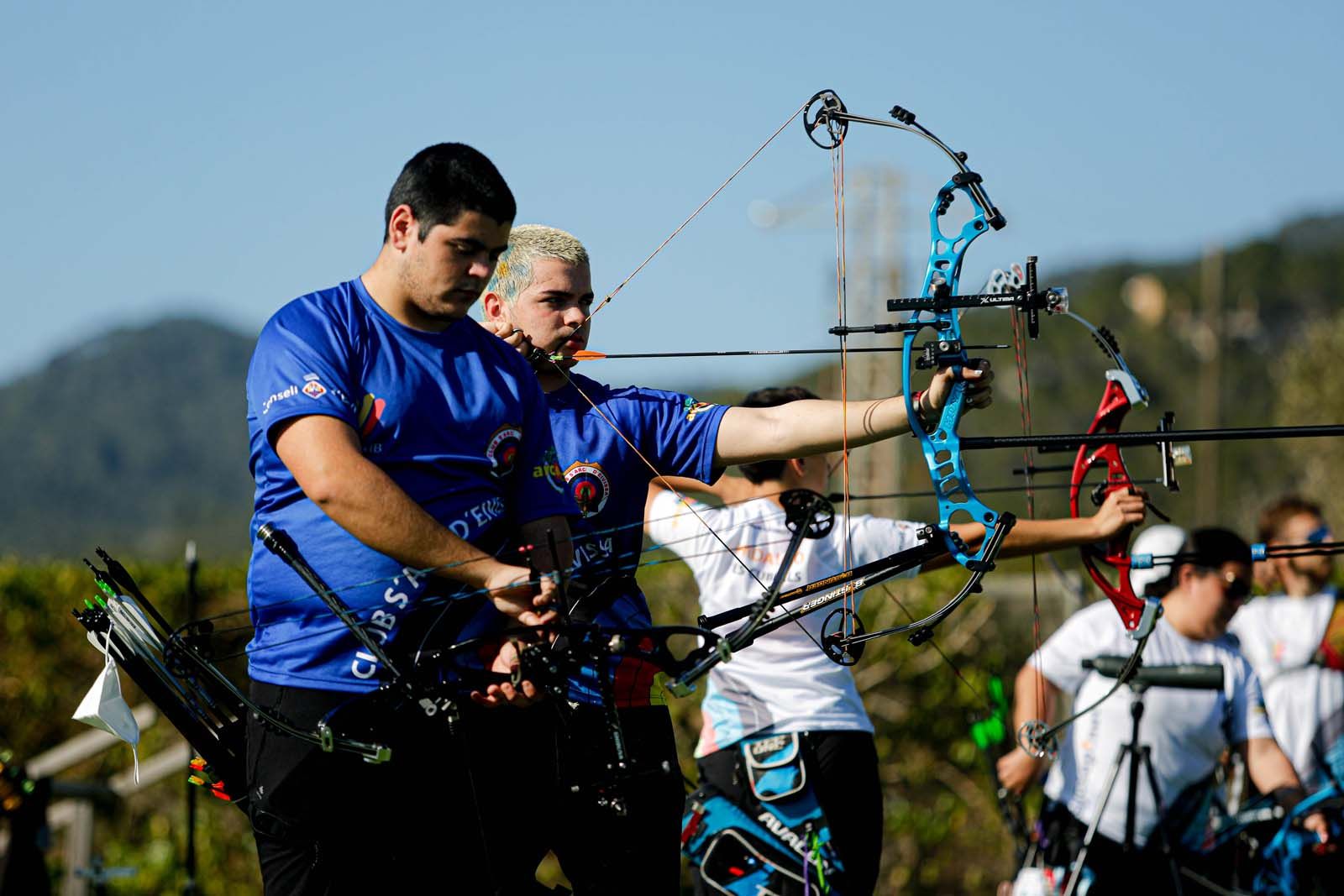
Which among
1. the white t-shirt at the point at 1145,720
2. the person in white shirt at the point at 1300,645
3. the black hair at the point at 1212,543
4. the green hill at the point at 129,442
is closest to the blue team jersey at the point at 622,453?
the black hair at the point at 1212,543

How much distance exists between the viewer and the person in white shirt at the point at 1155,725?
221 inches

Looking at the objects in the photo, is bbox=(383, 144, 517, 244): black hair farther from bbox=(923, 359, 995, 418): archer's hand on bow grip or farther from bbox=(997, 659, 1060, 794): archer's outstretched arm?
bbox=(997, 659, 1060, 794): archer's outstretched arm

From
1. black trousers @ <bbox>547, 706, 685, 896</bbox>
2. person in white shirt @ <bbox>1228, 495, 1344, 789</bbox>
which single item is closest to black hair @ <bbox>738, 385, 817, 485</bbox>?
black trousers @ <bbox>547, 706, 685, 896</bbox>

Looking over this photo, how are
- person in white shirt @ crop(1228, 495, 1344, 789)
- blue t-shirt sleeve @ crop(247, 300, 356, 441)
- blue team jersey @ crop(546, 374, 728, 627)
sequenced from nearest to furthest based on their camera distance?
blue t-shirt sleeve @ crop(247, 300, 356, 441), blue team jersey @ crop(546, 374, 728, 627), person in white shirt @ crop(1228, 495, 1344, 789)

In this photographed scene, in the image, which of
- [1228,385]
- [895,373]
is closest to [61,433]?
[1228,385]

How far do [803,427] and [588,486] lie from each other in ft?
1.84

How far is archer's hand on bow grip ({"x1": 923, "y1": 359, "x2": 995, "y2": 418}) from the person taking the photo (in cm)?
358

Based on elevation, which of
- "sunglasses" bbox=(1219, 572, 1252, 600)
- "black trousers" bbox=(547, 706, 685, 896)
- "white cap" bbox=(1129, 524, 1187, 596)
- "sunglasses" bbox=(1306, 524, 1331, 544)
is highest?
"white cap" bbox=(1129, 524, 1187, 596)

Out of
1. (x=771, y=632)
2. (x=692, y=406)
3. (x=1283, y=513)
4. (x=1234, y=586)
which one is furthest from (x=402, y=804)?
(x=1283, y=513)

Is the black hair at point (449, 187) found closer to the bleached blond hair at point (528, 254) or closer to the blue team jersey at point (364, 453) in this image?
the blue team jersey at point (364, 453)

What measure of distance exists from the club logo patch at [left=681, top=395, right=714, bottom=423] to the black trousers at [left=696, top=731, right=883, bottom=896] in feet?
3.69

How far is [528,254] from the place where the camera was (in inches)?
159

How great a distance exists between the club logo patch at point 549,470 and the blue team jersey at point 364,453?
0.34 ft

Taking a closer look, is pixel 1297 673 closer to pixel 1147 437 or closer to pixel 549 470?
pixel 1147 437
